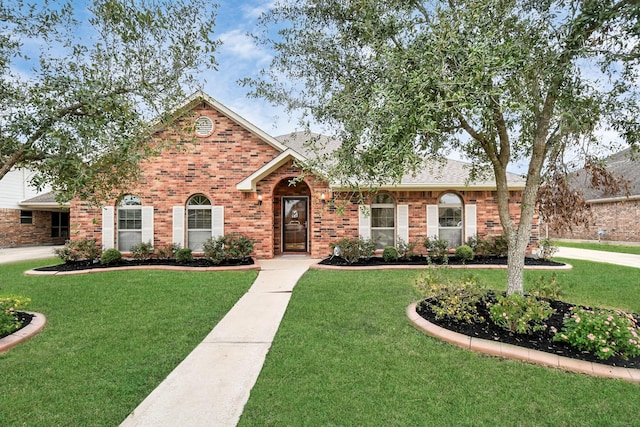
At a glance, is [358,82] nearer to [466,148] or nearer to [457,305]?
[466,148]

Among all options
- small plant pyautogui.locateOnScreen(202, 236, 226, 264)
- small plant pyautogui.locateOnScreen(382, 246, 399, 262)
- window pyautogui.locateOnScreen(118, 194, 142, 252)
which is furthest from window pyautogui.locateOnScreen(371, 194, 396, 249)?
window pyautogui.locateOnScreen(118, 194, 142, 252)

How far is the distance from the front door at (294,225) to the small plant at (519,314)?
9301mm

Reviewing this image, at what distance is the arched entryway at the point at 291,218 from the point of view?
1341 centimetres

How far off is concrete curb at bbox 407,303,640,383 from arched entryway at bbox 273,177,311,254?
29.1 feet

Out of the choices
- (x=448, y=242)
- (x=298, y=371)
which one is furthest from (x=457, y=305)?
(x=448, y=242)

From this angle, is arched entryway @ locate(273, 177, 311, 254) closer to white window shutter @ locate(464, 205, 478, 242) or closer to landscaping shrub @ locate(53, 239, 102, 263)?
white window shutter @ locate(464, 205, 478, 242)

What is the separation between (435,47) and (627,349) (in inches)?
164

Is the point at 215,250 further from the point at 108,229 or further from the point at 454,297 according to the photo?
the point at 454,297

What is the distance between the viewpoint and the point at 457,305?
5.20m

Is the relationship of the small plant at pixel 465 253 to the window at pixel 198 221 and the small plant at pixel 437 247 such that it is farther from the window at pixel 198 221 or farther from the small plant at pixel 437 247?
the window at pixel 198 221

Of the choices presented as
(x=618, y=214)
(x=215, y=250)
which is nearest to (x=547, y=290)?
(x=215, y=250)

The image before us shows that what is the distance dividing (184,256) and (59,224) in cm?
1545

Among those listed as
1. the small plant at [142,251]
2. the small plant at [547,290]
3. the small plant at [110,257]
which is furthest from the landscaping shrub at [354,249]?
the small plant at [110,257]

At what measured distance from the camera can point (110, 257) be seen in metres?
10.9
